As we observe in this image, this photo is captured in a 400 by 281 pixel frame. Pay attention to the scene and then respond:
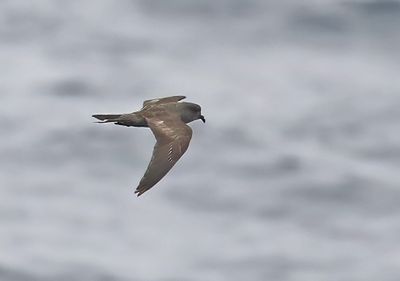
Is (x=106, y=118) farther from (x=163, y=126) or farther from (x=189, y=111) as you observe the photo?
(x=189, y=111)

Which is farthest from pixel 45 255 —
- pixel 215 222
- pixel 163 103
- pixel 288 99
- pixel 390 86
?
pixel 163 103

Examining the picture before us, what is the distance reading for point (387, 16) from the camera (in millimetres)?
42812

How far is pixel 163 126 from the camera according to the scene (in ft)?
58.1

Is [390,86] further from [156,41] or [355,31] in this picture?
[156,41]

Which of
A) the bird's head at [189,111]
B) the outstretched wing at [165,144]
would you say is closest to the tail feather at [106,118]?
the outstretched wing at [165,144]

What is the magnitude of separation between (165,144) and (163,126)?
0.48 metres

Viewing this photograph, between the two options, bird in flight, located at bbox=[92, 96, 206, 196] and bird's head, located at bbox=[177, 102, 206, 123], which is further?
bird's head, located at bbox=[177, 102, 206, 123]

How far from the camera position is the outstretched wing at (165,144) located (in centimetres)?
1638

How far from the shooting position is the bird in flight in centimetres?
1653

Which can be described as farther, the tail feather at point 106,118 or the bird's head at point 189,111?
the bird's head at point 189,111

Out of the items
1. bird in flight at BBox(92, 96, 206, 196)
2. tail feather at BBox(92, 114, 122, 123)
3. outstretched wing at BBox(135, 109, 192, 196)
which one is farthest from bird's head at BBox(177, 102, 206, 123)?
tail feather at BBox(92, 114, 122, 123)

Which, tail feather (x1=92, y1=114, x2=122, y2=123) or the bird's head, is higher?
the bird's head

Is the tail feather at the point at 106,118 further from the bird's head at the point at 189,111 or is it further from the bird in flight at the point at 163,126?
the bird's head at the point at 189,111

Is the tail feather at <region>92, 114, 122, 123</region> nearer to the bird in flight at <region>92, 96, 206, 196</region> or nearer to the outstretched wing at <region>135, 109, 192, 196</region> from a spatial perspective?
the bird in flight at <region>92, 96, 206, 196</region>
